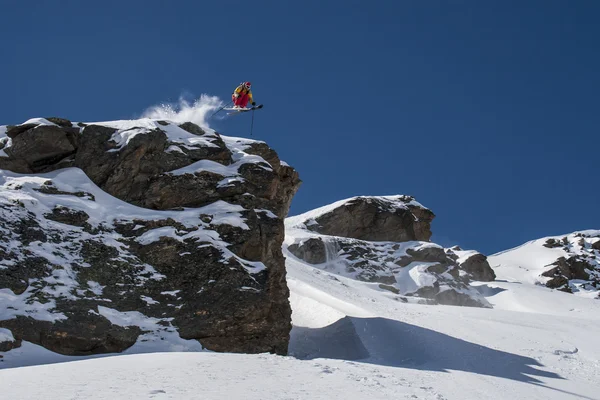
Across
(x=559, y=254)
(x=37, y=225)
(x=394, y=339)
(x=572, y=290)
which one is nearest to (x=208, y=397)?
(x=37, y=225)

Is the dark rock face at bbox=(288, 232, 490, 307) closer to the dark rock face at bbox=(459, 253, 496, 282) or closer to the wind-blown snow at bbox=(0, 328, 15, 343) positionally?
the dark rock face at bbox=(459, 253, 496, 282)

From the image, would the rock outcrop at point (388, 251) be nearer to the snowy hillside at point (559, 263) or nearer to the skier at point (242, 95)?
the snowy hillside at point (559, 263)

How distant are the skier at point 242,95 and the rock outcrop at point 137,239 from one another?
286cm

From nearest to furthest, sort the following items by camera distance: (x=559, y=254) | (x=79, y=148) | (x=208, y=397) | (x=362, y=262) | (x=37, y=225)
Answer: (x=208, y=397) → (x=37, y=225) → (x=79, y=148) → (x=362, y=262) → (x=559, y=254)

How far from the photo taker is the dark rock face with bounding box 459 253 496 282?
8388 centimetres

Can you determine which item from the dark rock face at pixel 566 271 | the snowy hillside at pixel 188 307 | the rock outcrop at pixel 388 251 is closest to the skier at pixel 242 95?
the snowy hillside at pixel 188 307

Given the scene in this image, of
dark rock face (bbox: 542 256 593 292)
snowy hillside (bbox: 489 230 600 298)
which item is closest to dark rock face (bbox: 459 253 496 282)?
snowy hillside (bbox: 489 230 600 298)

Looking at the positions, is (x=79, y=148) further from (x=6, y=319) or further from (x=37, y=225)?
(x=6, y=319)

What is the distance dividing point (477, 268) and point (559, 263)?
24102 mm

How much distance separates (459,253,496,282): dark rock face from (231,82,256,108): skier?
200 feet

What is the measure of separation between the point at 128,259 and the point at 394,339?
13.2 metres

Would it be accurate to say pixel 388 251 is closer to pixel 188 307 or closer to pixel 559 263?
pixel 559 263

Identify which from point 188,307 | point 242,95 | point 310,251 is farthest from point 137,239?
point 310,251

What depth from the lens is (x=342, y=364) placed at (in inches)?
708
